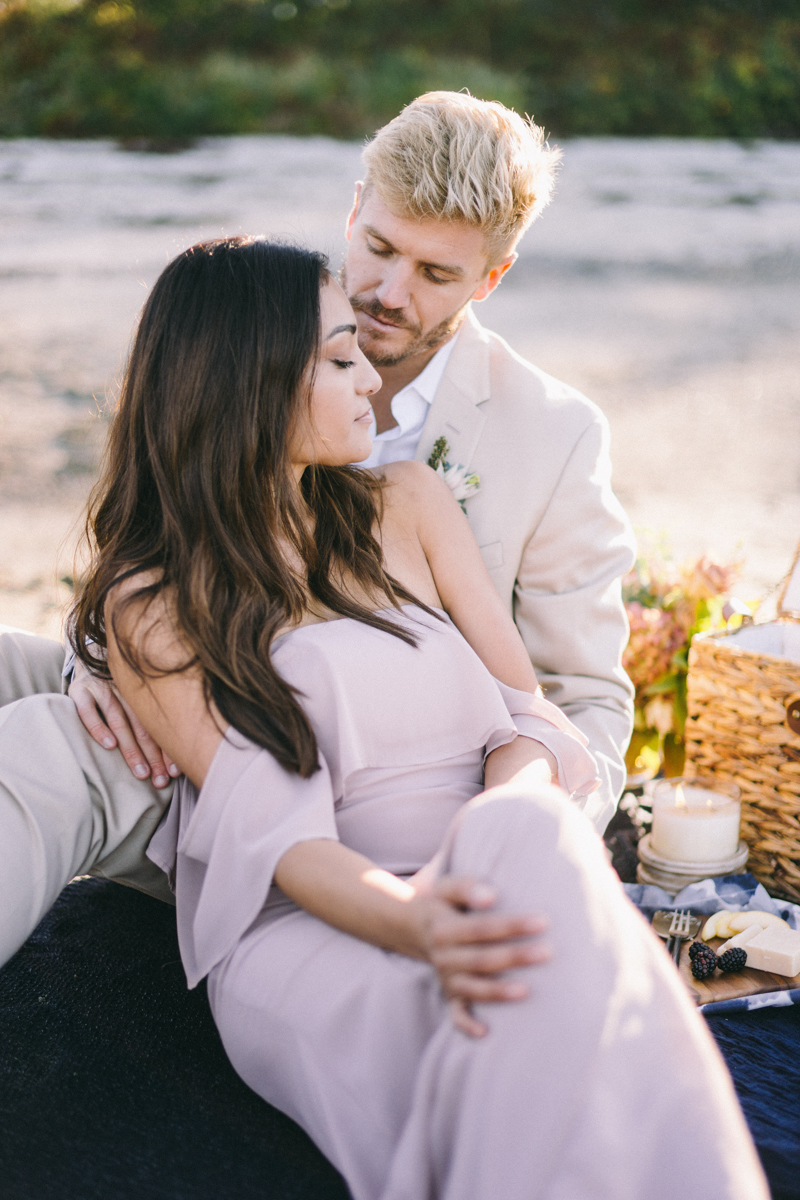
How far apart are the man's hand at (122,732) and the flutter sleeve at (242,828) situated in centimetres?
30

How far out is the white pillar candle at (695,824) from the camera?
2.29m

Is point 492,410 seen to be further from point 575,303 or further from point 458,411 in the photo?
point 575,303

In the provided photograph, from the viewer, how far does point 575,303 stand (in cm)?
1076

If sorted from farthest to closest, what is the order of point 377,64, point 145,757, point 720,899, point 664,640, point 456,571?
point 377,64 < point 664,640 < point 720,899 < point 456,571 < point 145,757

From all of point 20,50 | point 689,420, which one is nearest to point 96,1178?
point 689,420

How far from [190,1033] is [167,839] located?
33 cm

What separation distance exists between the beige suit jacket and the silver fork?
339 millimetres

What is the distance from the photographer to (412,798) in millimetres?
1725

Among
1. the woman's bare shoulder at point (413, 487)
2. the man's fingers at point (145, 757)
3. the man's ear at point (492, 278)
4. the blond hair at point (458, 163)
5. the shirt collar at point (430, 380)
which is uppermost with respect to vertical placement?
the blond hair at point (458, 163)

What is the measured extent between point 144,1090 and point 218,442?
1.05 m

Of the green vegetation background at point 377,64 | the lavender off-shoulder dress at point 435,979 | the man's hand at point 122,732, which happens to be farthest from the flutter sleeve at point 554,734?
the green vegetation background at point 377,64

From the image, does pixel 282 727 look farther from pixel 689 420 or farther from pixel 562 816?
pixel 689 420

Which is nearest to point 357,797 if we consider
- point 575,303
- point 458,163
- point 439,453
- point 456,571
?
point 456,571

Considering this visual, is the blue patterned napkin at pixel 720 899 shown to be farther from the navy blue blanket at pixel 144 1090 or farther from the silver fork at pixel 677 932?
the navy blue blanket at pixel 144 1090
